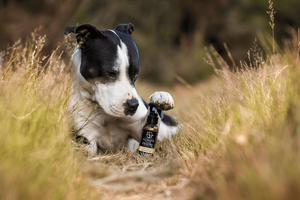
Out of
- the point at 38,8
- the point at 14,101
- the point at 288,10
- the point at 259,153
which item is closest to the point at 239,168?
the point at 259,153

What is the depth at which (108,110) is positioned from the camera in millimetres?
1595

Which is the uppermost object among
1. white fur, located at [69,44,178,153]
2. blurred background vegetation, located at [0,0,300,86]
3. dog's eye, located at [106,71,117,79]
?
blurred background vegetation, located at [0,0,300,86]

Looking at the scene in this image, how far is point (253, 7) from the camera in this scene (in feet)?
25.6

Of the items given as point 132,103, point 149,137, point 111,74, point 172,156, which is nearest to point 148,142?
point 149,137

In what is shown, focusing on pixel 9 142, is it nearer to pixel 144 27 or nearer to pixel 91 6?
pixel 91 6

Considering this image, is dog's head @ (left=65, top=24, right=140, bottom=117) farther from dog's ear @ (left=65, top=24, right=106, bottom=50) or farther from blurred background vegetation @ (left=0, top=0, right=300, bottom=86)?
blurred background vegetation @ (left=0, top=0, right=300, bottom=86)

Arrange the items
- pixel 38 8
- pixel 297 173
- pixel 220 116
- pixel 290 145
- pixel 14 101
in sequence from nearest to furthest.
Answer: pixel 297 173 → pixel 290 145 → pixel 14 101 → pixel 220 116 → pixel 38 8

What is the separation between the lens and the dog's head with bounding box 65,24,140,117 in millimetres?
1586

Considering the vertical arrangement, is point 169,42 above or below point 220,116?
above

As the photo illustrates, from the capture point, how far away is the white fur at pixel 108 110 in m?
1.59

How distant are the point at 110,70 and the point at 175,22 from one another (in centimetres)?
933

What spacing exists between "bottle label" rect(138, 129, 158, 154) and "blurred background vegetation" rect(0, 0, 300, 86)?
4.89 metres

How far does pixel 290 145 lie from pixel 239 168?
0.62 ft

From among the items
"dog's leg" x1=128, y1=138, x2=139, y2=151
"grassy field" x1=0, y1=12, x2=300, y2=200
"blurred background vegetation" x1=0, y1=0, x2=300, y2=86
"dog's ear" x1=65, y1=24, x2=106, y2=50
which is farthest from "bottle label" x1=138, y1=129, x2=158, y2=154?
"blurred background vegetation" x1=0, y1=0, x2=300, y2=86
